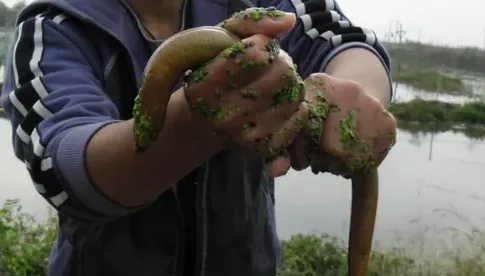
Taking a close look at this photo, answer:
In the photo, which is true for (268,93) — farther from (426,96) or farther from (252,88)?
(426,96)

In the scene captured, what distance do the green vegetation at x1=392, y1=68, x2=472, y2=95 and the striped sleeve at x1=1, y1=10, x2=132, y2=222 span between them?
723cm

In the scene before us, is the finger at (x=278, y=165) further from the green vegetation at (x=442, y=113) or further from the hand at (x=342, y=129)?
the green vegetation at (x=442, y=113)

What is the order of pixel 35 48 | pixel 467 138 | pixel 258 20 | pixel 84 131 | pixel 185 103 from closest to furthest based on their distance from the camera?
pixel 258 20 < pixel 185 103 < pixel 84 131 < pixel 35 48 < pixel 467 138

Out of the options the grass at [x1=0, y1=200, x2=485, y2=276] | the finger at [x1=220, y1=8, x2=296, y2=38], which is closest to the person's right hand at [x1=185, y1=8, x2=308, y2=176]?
the finger at [x1=220, y1=8, x2=296, y2=38]

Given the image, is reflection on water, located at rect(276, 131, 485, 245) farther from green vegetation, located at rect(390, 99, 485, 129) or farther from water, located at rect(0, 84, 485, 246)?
green vegetation, located at rect(390, 99, 485, 129)

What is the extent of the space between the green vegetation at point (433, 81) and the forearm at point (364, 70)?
703cm

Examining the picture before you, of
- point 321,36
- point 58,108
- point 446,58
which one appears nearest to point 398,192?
point 446,58

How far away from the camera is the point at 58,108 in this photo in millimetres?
1220

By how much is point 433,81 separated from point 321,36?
7707mm

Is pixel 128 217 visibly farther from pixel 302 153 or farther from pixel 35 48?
pixel 302 153

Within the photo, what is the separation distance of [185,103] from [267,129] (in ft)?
0.52

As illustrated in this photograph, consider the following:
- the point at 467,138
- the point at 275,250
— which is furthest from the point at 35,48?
the point at 467,138

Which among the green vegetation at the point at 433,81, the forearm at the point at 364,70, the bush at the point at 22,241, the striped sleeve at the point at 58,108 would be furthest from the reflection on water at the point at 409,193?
the striped sleeve at the point at 58,108

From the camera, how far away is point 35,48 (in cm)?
132
